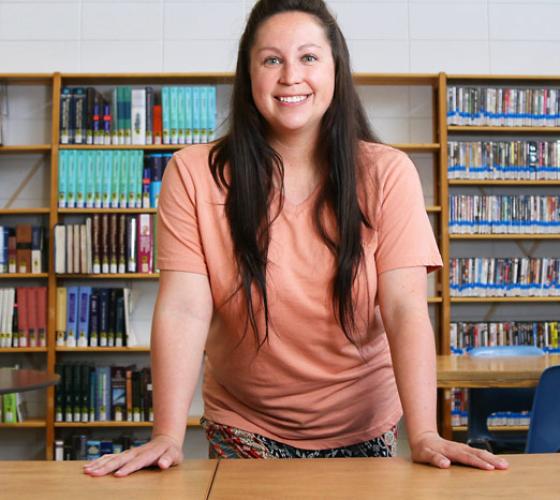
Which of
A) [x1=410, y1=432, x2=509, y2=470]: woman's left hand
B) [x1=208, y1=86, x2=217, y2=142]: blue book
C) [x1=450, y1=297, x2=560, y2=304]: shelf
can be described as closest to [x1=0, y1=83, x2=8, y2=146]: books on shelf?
[x1=208, y1=86, x2=217, y2=142]: blue book

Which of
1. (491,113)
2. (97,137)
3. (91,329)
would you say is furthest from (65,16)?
(491,113)

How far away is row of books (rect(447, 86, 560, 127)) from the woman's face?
3469 mm

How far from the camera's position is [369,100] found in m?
4.92

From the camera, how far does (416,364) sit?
129 centimetres

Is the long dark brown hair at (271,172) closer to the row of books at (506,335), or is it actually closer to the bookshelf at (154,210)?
the bookshelf at (154,210)

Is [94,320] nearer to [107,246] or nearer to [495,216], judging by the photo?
[107,246]

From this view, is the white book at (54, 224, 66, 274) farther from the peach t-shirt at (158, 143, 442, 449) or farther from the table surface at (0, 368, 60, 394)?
the peach t-shirt at (158, 143, 442, 449)

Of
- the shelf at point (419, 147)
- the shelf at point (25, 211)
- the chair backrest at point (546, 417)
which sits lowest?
the chair backrest at point (546, 417)

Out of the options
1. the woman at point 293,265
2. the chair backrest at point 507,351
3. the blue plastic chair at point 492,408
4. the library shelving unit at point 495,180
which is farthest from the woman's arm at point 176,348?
the library shelving unit at point 495,180

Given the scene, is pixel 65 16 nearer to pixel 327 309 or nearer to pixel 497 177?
pixel 497 177

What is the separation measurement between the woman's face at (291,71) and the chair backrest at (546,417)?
150 centimetres

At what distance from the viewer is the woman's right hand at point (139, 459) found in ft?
3.63

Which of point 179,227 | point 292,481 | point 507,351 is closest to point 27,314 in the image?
point 507,351

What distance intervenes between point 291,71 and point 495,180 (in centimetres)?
357
